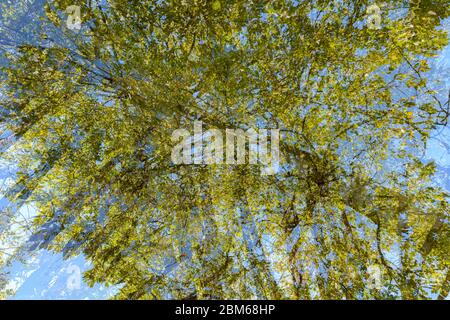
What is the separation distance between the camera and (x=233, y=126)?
26.7 feet

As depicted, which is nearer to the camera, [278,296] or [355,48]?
[278,296]

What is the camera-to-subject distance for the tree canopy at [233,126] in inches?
257

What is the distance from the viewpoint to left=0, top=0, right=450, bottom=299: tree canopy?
654 cm

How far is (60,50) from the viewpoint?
321 inches

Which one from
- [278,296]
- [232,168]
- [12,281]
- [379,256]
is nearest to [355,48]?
[232,168]

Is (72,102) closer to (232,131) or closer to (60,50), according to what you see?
(60,50)

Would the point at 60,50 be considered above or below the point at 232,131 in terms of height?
above

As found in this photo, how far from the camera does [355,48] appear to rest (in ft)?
23.7

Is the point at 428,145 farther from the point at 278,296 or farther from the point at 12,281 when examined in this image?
the point at 12,281
